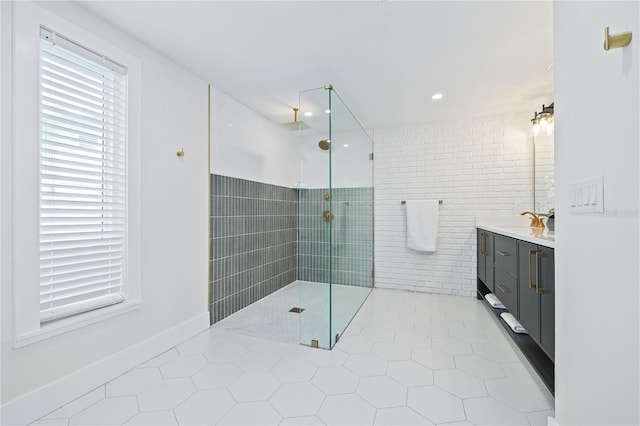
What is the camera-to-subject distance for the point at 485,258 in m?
3.00

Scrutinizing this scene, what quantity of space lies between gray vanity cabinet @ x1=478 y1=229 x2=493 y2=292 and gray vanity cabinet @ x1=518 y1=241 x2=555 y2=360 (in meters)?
0.89

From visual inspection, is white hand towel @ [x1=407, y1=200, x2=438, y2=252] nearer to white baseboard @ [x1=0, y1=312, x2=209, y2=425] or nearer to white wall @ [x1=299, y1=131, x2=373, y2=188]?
white wall @ [x1=299, y1=131, x2=373, y2=188]

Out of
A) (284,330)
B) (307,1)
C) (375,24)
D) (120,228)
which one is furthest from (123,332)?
(375,24)

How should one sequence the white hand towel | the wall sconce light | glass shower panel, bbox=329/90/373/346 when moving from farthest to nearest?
the white hand towel, the wall sconce light, glass shower panel, bbox=329/90/373/346

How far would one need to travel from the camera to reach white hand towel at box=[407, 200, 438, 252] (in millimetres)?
3486

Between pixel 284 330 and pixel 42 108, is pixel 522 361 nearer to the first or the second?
pixel 284 330

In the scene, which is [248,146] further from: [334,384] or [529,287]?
[529,287]

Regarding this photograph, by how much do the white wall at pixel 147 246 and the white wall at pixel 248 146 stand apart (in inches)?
7.2

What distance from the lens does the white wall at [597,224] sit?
2.23 feet

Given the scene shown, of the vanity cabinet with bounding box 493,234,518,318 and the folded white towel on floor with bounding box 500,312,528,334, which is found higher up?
the vanity cabinet with bounding box 493,234,518,318

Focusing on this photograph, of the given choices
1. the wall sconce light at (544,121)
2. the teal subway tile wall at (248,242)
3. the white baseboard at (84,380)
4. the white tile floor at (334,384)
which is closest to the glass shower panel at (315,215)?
the white tile floor at (334,384)

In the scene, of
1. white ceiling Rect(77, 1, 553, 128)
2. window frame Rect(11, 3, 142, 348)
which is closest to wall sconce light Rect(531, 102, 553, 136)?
white ceiling Rect(77, 1, 553, 128)

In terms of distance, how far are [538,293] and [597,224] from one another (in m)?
1.00

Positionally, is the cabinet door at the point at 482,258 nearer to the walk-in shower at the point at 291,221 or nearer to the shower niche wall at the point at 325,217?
the walk-in shower at the point at 291,221
